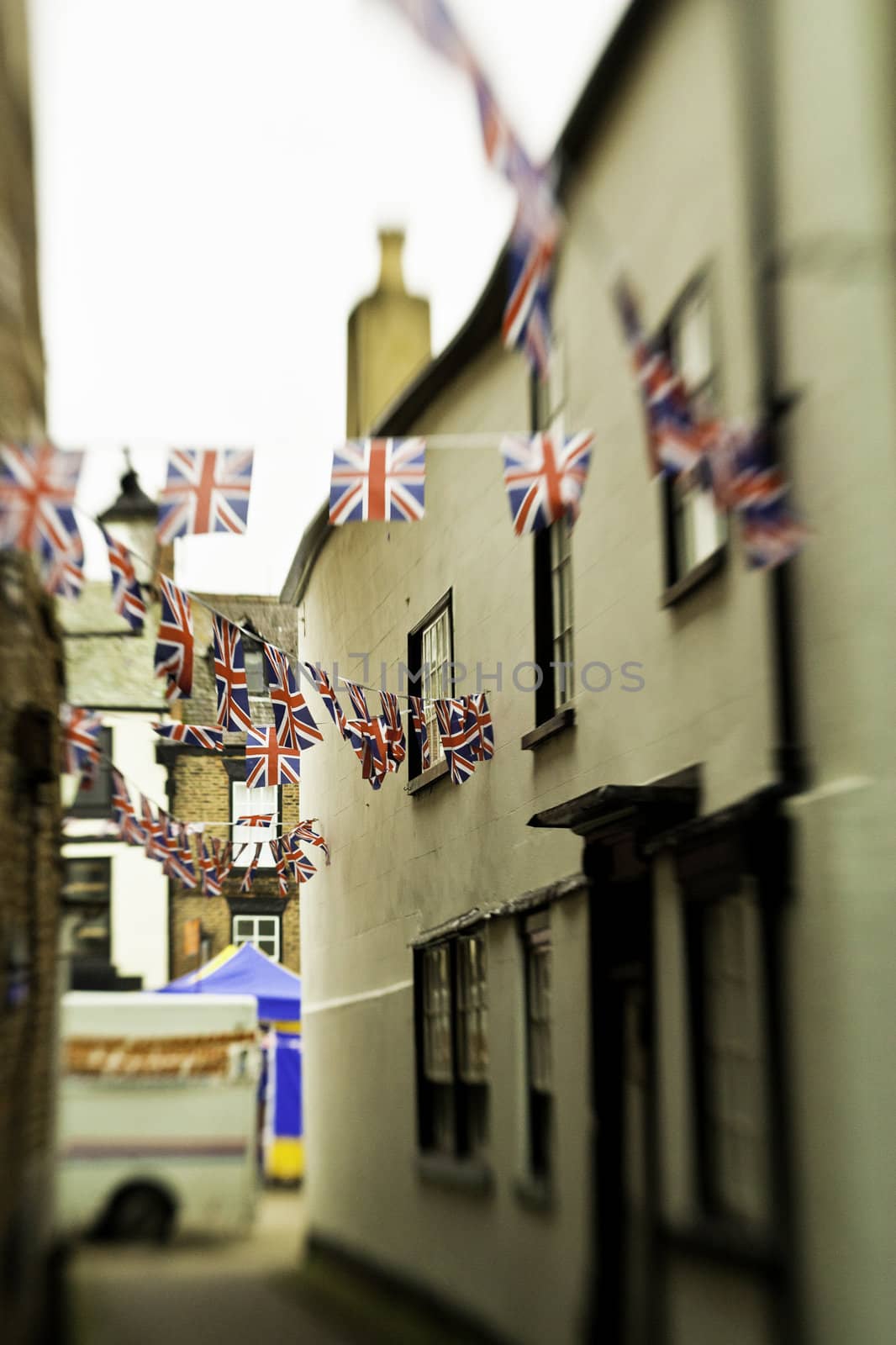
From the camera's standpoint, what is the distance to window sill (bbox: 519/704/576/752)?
1027cm

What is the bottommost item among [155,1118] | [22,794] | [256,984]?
[155,1118]

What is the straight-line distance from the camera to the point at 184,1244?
11984 mm

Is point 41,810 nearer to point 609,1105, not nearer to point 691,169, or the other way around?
point 609,1105

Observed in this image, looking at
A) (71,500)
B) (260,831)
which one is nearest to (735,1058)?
(71,500)

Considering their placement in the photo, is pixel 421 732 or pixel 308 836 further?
pixel 308 836

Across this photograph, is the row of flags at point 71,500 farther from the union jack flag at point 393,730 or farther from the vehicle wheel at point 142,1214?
the vehicle wheel at point 142,1214

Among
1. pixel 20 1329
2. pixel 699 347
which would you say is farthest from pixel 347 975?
pixel 699 347

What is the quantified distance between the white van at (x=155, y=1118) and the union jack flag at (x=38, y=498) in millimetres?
5326

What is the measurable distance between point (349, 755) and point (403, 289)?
14.8 ft

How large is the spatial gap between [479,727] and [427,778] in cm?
149

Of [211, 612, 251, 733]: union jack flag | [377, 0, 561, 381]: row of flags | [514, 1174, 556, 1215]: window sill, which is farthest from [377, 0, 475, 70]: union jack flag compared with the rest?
[514, 1174, 556, 1215]: window sill

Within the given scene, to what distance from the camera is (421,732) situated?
13.9 meters

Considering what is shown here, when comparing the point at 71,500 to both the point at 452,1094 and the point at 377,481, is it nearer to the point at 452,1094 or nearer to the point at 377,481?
the point at 377,481

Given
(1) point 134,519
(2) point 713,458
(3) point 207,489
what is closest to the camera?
(2) point 713,458
